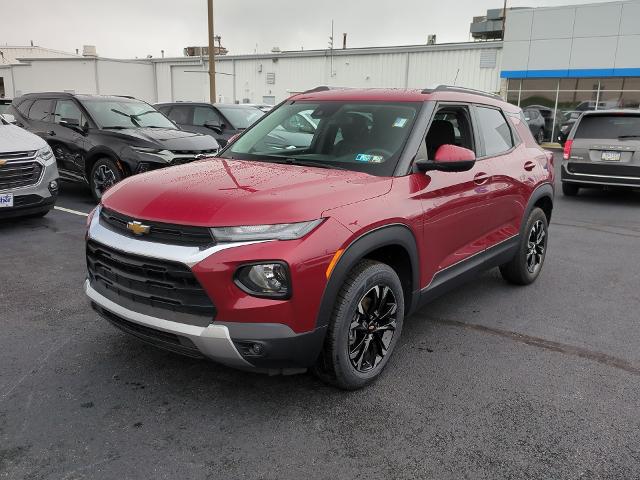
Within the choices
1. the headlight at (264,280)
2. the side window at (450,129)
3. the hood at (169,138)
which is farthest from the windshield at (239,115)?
the headlight at (264,280)

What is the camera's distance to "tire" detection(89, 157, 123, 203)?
8102 mm

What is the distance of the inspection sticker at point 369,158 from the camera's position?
3.46m

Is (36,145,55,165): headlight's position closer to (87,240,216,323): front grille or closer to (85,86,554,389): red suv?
(85,86,554,389): red suv

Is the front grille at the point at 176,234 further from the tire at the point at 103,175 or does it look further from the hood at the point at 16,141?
the tire at the point at 103,175

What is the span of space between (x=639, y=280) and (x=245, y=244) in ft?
15.2

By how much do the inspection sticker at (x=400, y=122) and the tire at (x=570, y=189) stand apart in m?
8.34

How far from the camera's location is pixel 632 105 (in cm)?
2270

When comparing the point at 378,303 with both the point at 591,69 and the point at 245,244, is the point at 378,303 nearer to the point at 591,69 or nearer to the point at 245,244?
the point at 245,244

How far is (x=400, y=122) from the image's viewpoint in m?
3.65

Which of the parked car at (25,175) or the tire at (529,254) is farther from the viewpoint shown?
the parked car at (25,175)

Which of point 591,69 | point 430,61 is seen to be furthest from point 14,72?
point 591,69

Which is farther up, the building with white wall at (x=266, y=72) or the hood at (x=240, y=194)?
the building with white wall at (x=266, y=72)

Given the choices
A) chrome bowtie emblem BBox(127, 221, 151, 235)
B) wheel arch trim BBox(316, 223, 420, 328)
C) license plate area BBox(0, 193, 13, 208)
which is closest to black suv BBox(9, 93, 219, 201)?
license plate area BBox(0, 193, 13, 208)

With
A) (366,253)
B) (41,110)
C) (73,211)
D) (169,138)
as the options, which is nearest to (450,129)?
(366,253)
